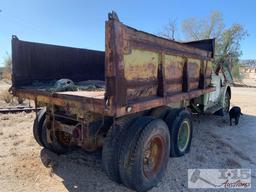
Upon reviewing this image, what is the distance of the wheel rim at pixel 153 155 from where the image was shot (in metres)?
3.19

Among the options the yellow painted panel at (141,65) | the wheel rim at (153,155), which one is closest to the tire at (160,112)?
the wheel rim at (153,155)

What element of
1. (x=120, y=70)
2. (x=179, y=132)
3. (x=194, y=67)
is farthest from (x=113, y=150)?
(x=194, y=67)

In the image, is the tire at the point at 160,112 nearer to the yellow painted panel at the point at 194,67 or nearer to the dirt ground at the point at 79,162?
the dirt ground at the point at 79,162

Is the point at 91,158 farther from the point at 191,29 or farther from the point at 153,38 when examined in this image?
the point at 191,29

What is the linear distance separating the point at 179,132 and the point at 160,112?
0.65 metres

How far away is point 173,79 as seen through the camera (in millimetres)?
3852

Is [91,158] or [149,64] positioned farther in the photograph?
[91,158]

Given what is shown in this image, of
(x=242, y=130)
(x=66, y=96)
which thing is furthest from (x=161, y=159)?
(x=242, y=130)

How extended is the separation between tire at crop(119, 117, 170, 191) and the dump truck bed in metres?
0.26

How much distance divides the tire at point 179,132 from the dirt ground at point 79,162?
164 mm

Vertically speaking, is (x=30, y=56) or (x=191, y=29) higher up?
(x=191, y=29)

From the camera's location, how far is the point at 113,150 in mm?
2943

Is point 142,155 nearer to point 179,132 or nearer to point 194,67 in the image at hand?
point 179,132

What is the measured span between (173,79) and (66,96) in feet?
5.84
